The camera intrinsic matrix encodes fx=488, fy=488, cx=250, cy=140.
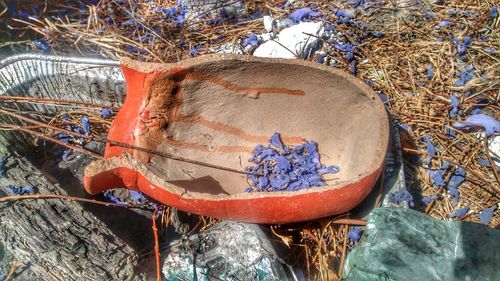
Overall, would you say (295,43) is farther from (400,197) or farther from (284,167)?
(400,197)

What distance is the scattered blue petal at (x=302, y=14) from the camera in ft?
8.40

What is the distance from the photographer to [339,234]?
1.84 m

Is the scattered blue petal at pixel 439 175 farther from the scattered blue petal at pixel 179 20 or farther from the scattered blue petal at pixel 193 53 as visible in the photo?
the scattered blue petal at pixel 179 20

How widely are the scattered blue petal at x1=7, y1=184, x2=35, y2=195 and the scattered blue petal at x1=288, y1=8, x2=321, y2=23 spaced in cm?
153

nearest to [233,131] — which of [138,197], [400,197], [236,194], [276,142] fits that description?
[276,142]

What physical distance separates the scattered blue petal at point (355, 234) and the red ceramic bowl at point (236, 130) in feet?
0.43

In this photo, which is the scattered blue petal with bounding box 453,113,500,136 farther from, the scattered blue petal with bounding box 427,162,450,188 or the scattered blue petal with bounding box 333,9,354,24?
the scattered blue petal with bounding box 333,9,354,24

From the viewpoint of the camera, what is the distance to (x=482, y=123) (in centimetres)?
208

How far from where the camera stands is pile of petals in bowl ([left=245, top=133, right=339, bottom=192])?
195cm

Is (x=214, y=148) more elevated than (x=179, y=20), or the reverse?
(x=179, y=20)

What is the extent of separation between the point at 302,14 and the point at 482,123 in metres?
1.05

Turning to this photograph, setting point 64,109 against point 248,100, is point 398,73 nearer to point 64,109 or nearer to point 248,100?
point 248,100

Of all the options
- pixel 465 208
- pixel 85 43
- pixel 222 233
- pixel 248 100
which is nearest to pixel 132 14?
pixel 85 43

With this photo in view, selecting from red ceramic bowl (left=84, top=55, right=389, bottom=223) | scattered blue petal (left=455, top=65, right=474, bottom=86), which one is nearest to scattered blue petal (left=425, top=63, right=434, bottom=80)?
scattered blue petal (left=455, top=65, right=474, bottom=86)
